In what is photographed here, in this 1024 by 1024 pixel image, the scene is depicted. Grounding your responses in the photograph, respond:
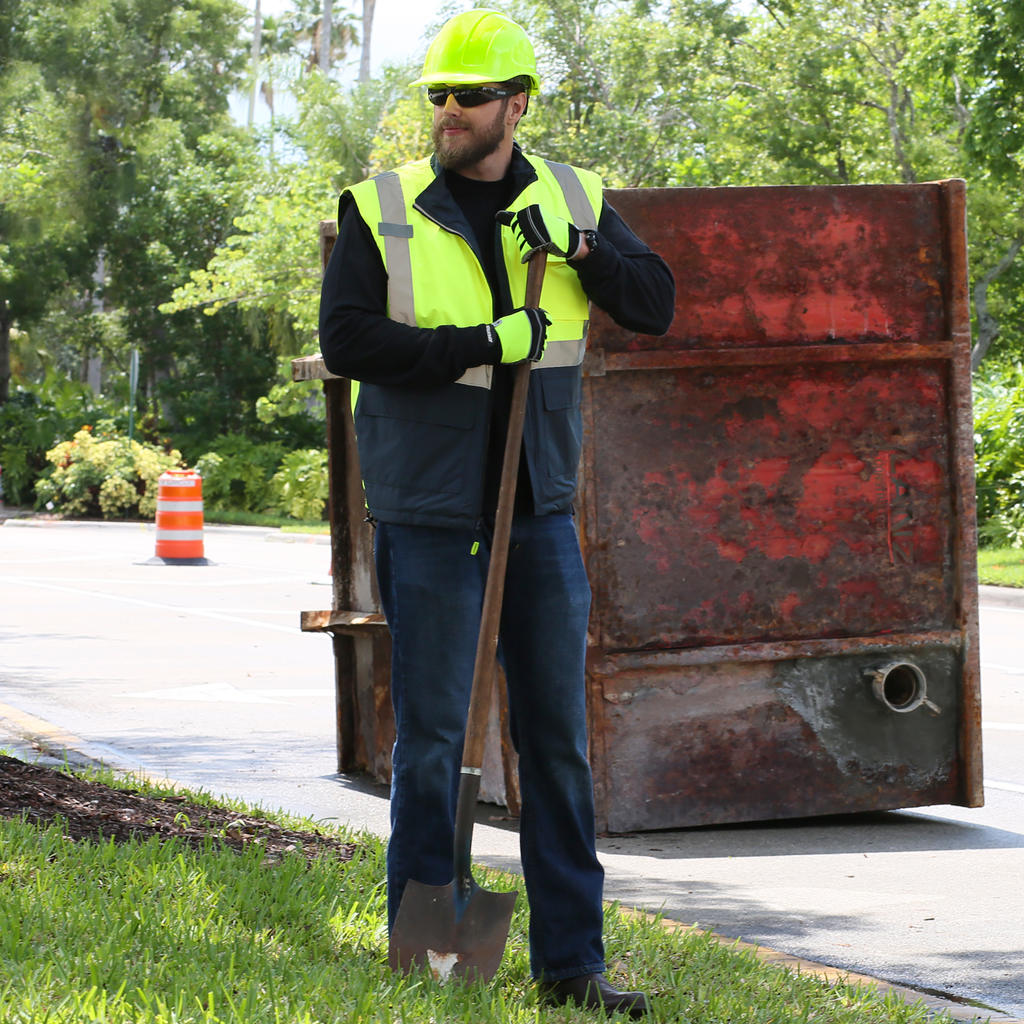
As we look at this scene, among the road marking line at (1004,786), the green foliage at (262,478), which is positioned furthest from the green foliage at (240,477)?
the road marking line at (1004,786)

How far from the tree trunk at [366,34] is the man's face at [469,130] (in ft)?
178

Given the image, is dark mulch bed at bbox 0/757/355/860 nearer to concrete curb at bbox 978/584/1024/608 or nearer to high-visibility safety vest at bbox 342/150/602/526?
high-visibility safety vest at bbox 342/150/602/526

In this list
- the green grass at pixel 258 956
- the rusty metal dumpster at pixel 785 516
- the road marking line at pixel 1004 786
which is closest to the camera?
the green grass at pixel 258 956

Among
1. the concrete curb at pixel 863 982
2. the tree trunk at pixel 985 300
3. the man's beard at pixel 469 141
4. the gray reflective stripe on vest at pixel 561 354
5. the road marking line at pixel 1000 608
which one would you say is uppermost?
the tree trunk at pixel 985 300

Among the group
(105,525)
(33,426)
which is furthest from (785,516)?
(33,426)

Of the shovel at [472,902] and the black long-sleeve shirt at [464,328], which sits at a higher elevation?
the black long-sleeve shirt at [464,328]

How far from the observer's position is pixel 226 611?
487 inches

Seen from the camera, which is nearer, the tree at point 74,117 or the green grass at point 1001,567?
the green grass at point 1001,567

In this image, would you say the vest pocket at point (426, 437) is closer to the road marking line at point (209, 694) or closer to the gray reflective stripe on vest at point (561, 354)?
the gray reflective stripe on vest at point (561, 354)

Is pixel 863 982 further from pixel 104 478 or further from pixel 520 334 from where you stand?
pixel 104 478

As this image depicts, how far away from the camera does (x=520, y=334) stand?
310cm

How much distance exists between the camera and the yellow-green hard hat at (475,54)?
319 cm

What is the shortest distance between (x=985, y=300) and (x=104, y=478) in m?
15.7

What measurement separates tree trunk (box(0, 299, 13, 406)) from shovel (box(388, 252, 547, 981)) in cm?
3320
